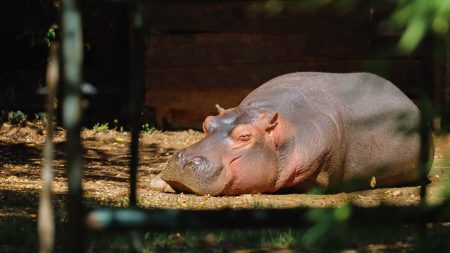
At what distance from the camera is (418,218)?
204cm

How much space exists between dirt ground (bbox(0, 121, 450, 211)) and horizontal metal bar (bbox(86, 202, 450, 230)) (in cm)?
186

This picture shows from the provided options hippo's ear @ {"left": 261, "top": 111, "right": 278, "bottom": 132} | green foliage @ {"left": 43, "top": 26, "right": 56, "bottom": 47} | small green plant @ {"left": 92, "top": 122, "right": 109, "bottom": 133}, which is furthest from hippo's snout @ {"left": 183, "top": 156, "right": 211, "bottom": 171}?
green foliage @ {"left": 43, "top": 26, "right": 56, "bottom": 47}

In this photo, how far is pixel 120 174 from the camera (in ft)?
24.1

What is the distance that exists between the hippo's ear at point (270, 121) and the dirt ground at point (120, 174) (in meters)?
0.48

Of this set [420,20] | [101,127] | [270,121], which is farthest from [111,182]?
[420,20]

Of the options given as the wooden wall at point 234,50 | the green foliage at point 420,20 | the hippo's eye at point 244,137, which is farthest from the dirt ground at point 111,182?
the green foliage at point 420,20

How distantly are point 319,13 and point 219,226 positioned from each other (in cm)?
839

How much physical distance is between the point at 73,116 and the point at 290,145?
4543 mm

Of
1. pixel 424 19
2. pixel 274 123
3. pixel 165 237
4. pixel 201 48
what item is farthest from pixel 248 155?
pixel 424 19

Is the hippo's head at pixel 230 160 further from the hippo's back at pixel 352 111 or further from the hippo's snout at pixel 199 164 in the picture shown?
the hippo's back at pixel 352 111

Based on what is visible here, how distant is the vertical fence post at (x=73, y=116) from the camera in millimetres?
2027

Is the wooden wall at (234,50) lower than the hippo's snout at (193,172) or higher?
higher

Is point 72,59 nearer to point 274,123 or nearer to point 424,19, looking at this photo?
point 424,19

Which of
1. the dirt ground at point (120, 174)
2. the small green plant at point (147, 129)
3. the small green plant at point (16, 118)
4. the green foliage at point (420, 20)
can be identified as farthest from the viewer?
the small green plant at point (147, 129)
